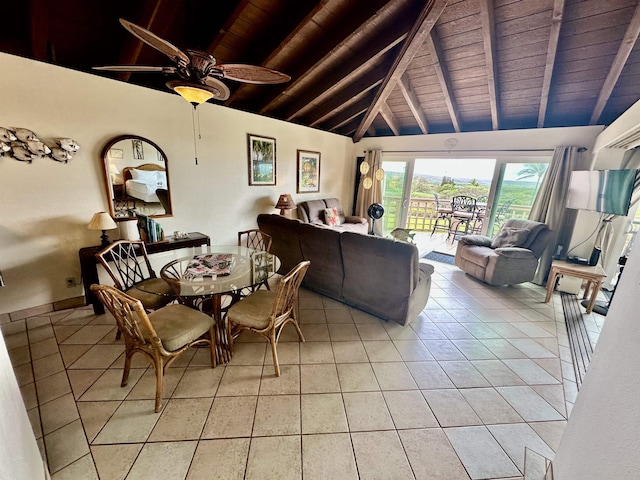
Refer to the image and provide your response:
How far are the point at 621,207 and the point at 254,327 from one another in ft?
13.1

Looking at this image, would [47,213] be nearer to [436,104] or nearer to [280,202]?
[280,202]

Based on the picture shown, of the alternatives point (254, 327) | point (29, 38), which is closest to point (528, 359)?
point (254, 327)

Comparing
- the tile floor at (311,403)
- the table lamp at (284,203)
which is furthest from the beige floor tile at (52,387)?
the table lamp at (284,203)

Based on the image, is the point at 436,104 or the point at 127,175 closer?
the point at 127,175

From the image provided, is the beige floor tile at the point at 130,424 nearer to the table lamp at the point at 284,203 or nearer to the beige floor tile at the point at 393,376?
the beige floor tile at the point at 393,376

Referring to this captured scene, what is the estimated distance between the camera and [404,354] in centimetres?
226

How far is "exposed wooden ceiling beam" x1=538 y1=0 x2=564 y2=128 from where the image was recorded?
→ 7.83 feet

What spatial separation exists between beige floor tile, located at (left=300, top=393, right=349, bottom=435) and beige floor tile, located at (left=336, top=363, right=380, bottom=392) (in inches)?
5.1

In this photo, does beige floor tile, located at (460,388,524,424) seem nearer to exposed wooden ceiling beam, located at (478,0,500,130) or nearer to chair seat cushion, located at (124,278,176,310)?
chair seat cushion, located at (124,278,176,310)

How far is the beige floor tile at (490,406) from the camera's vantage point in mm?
1681

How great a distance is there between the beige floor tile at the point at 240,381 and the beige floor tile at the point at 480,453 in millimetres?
1316

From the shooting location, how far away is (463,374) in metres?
2.05

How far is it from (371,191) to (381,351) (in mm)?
4482

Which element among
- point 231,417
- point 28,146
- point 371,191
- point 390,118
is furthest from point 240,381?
point 390,118
